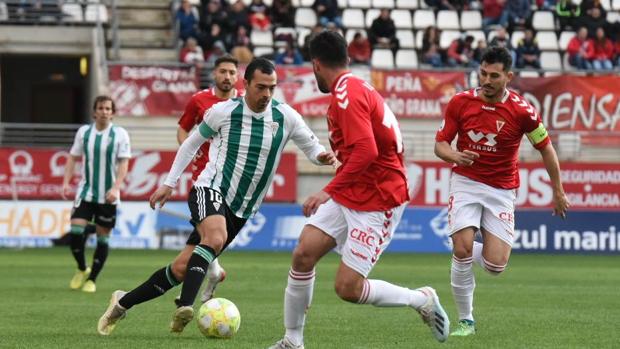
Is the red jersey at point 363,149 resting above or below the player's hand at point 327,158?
above

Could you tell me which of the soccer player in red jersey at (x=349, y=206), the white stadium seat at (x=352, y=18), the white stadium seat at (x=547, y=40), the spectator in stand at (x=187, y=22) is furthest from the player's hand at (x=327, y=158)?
the white stadium seat at (x=547, y=40)

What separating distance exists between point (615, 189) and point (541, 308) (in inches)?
564

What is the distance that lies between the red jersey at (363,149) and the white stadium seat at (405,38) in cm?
2337

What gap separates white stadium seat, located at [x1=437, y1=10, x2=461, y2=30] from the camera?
3272 cm

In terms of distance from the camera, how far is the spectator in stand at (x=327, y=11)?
31453 millimetres

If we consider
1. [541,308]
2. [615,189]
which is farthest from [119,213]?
[541,308]

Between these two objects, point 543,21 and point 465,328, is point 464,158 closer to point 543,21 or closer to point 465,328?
point 465,328

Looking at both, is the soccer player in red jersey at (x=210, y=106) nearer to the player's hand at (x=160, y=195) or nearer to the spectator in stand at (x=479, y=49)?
the player's hand at (x=160, y=195)

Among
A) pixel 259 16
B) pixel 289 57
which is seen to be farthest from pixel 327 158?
pixel 259 16

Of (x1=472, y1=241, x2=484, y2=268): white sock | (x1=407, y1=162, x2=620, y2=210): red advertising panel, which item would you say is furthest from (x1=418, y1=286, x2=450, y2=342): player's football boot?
(x1=407, y1=162, x2=620, y2=210): red advertising panel

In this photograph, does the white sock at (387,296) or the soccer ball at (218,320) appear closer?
the white sock at (387,296)

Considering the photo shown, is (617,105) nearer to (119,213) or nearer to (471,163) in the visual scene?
(119,213)

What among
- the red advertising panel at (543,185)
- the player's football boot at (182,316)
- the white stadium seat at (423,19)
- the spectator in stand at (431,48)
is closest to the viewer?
the player's football boot at (182,316)

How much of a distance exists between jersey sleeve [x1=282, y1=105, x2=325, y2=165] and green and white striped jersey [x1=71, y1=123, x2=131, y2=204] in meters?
5.68
